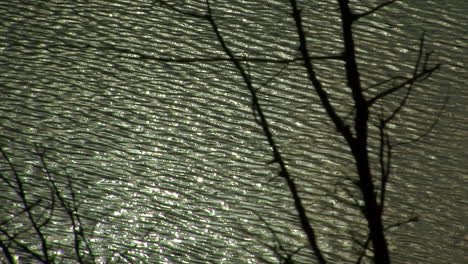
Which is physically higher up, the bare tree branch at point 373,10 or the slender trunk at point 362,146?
the bare tree branch at point 373,10

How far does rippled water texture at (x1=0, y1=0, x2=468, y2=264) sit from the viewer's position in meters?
1.00

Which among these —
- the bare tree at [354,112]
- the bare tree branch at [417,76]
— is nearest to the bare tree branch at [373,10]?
the bare tree at [354,112]

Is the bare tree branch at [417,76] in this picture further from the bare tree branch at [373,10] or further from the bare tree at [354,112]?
the bare tree branch at [373,10]

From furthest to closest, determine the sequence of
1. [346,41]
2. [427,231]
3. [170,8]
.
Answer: [170,8] < [346,41] < [427,231]

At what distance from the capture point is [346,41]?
1249 mm

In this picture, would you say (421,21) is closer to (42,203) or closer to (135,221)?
(135,221)

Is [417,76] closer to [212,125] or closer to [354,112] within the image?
[354,112]

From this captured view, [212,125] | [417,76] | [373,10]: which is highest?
[373,10]

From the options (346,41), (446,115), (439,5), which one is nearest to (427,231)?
(446,115)

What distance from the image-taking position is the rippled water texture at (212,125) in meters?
1.00

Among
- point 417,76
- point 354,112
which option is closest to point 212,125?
point 354,112

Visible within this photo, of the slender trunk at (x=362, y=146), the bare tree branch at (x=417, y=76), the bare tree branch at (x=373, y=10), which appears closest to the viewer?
the slender trunk at (x=362, y=146)

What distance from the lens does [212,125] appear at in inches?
45.3

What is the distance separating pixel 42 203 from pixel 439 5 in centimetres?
85
